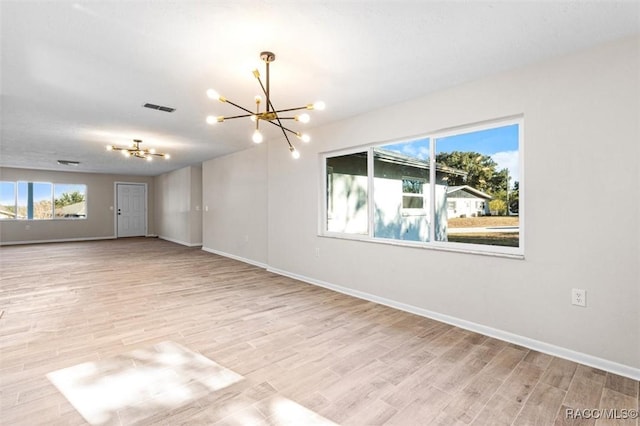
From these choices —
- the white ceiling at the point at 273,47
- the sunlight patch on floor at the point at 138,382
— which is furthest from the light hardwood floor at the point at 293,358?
the white ceiling at the point at 273,47

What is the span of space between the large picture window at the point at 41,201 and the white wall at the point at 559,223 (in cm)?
1131

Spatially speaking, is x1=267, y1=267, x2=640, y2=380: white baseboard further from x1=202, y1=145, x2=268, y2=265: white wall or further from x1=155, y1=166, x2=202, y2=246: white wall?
x1=155, y1=166, x2=202, y2=246: white wall

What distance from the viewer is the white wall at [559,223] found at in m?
2.28

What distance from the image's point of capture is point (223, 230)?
7.68 meters

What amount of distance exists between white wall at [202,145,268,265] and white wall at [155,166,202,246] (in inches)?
32.0

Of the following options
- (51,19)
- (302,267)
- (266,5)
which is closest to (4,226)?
(302,267)

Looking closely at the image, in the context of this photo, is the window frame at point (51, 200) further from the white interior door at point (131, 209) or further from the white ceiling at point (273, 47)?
the white ceiling at point (273, 47)

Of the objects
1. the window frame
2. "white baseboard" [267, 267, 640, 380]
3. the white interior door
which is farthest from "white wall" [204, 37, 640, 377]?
the window frame

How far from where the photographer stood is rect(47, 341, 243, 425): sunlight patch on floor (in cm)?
189

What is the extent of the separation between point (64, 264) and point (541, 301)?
8.09 metres

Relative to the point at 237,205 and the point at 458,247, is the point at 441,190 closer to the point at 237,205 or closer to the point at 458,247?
the point at 458,247

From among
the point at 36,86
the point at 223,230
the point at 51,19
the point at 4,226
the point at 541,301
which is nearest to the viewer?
the point at 51,19

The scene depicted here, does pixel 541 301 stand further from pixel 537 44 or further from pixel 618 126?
pixel 537 44

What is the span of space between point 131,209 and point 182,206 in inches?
138
